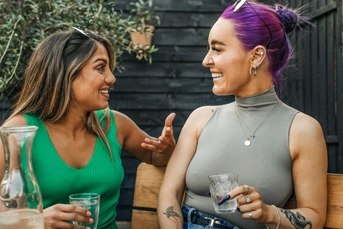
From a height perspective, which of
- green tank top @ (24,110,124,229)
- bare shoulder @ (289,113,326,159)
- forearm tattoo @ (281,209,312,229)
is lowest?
forearm tattoo @ (281,209,312,229)

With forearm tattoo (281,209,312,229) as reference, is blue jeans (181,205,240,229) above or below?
below

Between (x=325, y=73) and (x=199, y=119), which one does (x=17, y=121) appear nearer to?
(x=199, y=119)

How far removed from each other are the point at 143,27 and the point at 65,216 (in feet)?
11.5

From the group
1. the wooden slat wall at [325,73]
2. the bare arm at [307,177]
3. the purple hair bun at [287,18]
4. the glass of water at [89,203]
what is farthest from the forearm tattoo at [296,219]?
the wooden slat wall at [325,73]

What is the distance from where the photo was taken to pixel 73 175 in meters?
2.44

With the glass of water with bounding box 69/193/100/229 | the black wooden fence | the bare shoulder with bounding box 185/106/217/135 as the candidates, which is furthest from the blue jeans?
the black wooden fence

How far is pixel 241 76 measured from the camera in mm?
2406

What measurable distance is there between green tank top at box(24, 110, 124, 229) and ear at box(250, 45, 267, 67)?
2.52ft

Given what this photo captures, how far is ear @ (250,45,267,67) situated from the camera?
95.3 inches

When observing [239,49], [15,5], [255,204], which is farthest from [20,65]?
[255,204]

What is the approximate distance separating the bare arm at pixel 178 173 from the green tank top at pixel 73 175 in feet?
0.85

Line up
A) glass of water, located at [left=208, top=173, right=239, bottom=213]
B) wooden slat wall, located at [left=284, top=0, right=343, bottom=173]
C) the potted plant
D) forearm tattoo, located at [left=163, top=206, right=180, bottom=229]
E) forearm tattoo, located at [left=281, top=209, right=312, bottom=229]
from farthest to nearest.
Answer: the potted plant
wooden slat wall, located at [left=284, top=0, right=343, bottom=173]
forearm tattoo, located at [left=163, top=206, right=180, bottom=229]
forearm tattoo, located at [left=281, top=209, right=312, bottom=229]
glass of water, located at [left=208, top=173, right=239, bottom=213]

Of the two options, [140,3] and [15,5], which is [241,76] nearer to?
[15,5]

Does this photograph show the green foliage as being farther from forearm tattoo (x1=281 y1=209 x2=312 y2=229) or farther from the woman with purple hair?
forearm tattoo (x1=281 y1=209 x2=312 y2=229)
